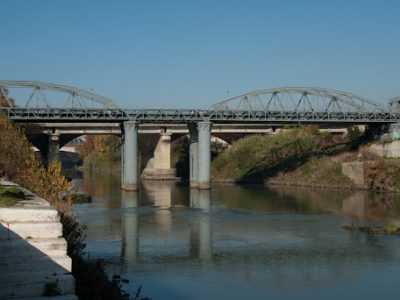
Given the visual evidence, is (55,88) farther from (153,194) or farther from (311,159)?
(311,159)

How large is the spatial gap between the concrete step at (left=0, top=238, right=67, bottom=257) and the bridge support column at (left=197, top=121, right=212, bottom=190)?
2278 inches

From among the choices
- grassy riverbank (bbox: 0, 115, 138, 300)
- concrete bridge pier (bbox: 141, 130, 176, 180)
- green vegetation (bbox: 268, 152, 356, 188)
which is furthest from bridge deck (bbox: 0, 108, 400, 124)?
grassy riverbank (bbox: 0, 115, 138, 300)

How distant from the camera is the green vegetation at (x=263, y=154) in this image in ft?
302

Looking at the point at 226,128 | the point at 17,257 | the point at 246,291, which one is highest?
the point at 226,128

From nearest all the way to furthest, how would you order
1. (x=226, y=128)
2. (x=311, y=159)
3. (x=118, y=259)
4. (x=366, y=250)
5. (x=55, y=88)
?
(x=118, y=259)
(x=366, y=250)
(x=55, y=88)
(x=311, y=159)
(x=226, y=128)

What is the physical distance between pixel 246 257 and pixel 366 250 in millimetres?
6595

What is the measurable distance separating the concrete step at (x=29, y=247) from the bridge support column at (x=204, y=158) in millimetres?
57854

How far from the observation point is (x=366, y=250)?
3177 cm

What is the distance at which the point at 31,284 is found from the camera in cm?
1560

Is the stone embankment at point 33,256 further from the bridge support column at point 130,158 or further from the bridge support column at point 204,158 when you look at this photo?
the bridge support column at point 204,158

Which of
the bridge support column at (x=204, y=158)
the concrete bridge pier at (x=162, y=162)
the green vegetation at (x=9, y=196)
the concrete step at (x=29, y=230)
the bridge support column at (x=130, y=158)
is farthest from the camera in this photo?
the concrete bridge pier at (x=162, y=162)

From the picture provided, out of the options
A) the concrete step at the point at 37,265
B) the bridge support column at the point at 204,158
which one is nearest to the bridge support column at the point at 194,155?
the bridge support column at the point at 204,158

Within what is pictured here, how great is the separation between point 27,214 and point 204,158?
5773cm

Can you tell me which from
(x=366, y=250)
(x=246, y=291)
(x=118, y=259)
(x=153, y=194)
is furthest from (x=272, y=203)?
(x=246, y=291)
